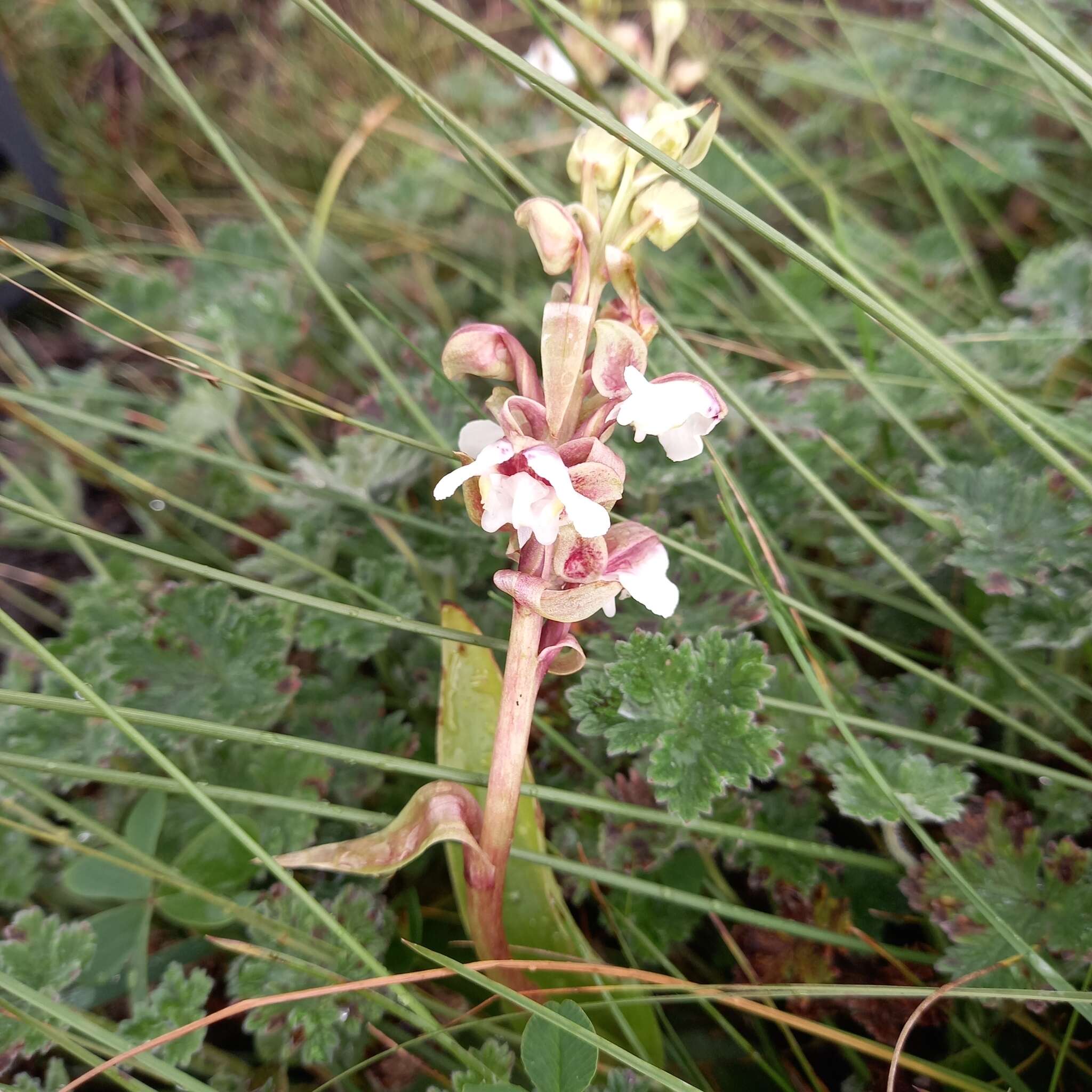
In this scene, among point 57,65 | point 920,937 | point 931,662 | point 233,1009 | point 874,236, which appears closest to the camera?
point 233,1009

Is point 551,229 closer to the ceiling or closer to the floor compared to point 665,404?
closer to the ceiling

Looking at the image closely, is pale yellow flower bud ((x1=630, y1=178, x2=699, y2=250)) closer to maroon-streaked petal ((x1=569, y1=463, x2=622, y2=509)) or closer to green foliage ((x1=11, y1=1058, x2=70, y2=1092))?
maroon-streaked petal ((x1=569, y1=463, x2=622, y2=509))

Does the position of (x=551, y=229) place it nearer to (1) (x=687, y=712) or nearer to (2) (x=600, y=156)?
(2) (x=600, y=156)

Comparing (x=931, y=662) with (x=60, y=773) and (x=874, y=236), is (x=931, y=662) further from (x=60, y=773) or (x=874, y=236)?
(x=60, y=773)

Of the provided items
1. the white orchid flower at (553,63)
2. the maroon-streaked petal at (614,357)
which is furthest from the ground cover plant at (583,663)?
the white orchid flower at (553,63)

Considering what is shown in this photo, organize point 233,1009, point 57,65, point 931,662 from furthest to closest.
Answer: point 57,65
point 931,662
point 233,1009

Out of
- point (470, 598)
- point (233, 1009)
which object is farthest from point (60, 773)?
point (470, 598)

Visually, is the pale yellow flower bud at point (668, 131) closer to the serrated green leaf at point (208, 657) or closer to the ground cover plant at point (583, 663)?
the ground cover plant at point (583, 663)

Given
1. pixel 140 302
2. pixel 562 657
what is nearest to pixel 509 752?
pixel 562 657
